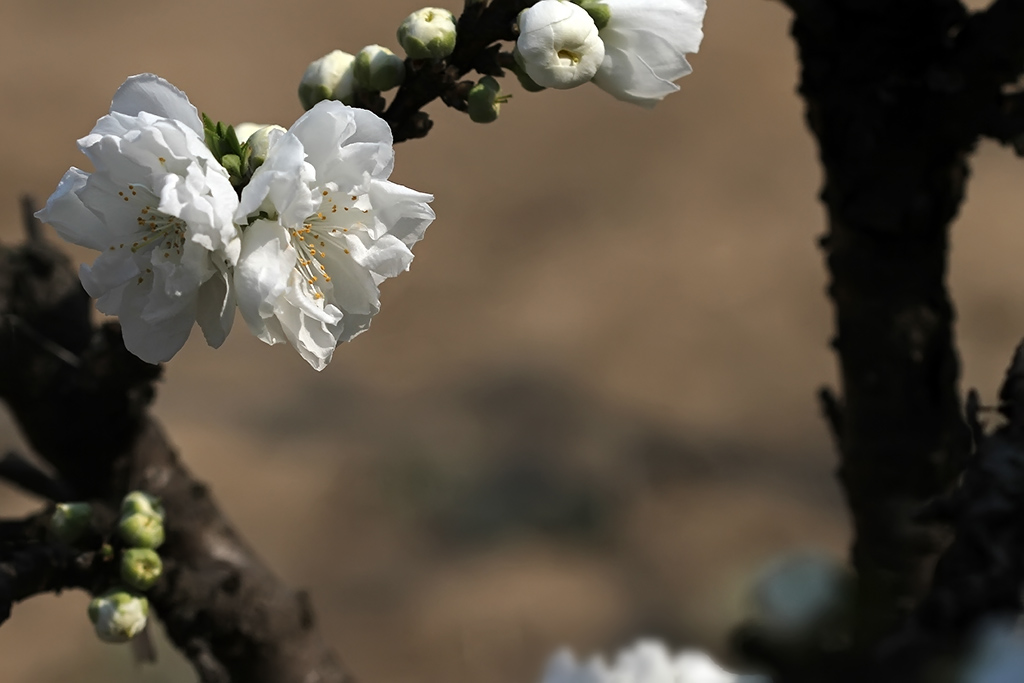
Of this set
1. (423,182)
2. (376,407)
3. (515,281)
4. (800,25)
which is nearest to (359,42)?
(423,182)

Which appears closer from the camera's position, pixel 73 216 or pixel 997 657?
pixel 997 657

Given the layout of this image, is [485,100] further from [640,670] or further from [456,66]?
[640,670]

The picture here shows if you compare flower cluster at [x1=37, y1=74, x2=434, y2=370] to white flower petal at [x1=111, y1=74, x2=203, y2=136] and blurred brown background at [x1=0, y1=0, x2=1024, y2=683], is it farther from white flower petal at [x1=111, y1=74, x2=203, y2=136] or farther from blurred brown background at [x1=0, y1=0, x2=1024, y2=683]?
blurred brown background at [x1=0, y1=0, x2=1024, y2=683]

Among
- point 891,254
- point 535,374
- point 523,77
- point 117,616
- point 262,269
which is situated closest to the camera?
point 262,269

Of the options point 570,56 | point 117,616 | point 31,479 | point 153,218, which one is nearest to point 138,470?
point 31,479

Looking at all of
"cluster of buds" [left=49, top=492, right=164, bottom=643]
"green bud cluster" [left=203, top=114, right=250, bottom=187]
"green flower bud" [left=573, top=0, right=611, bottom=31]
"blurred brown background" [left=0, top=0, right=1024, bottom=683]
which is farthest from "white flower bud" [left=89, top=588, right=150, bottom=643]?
"blurred brown background" [left=0, top=0, right=1024, bottom=683]

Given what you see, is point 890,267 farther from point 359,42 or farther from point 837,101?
point 359,42
